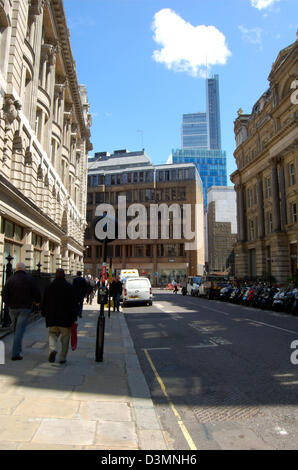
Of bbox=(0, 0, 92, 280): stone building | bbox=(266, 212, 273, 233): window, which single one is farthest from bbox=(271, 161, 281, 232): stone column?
bbox=(0, 0, 92, 280): stone building

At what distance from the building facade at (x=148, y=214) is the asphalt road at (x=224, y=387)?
57.2 meters

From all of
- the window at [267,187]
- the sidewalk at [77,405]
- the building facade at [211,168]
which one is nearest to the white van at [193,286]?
the window at [267,187]

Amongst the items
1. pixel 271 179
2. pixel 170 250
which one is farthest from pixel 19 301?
pixel 170 250

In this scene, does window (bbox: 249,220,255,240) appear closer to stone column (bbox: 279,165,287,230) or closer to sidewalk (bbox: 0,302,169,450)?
stone column (bbox: 279,165,287,230)

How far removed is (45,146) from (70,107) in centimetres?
1367

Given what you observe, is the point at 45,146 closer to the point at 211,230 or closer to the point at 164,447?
the point at 164,447

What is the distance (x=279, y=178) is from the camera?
38.4 m

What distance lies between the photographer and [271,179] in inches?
1571

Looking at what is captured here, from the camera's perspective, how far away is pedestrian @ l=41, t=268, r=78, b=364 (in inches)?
255

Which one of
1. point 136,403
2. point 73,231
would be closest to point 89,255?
point 73,231

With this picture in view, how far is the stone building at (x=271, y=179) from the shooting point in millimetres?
35125

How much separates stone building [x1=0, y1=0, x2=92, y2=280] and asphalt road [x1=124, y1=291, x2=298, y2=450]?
894 centimetres

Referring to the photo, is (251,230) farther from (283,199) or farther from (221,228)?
(221,228)

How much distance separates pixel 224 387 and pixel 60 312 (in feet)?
10.6
